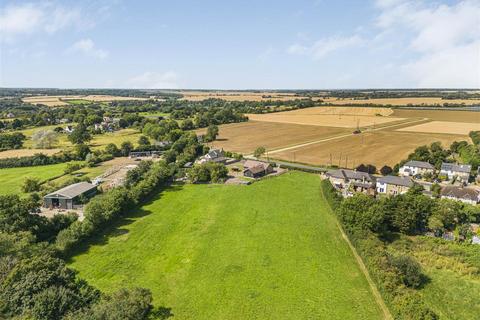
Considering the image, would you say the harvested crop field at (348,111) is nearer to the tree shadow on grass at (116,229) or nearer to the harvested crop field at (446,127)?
the harvested crop field at (446,127)

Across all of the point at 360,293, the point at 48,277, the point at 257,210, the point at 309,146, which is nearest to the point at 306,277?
the point at 360,293

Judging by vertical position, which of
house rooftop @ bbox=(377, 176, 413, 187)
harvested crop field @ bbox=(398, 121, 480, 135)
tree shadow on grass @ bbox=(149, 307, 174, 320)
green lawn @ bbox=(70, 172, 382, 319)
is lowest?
tree shadow on grass @ bbox=(149, 307, 174, 320)

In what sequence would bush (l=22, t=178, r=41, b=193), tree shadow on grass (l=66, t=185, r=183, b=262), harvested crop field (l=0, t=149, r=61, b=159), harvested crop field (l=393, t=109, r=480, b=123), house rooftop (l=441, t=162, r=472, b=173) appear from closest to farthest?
tree shadow on grass (l=66, t=185, r=183, b=262) → bush (l=22, t=178, r=41, b=193) → house rooftop (l=441, t=162, r=472, b=173) → harvested crop field (l=0, t=149, r=61, b=159) → harvested crop field (l=393, t=109, r=480, b=123)

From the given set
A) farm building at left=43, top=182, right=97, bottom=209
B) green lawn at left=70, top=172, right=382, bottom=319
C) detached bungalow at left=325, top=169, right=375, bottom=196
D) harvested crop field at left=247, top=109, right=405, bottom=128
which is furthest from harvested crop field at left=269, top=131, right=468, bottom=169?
farm building at left=43, top=182, right=97, bottom=209

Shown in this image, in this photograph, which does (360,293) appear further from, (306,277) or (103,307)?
(103,307)

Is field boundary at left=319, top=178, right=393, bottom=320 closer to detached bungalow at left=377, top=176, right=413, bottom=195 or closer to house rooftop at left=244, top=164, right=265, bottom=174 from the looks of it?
detached bungalow at left=377, top=176, right=413, bottom=195
